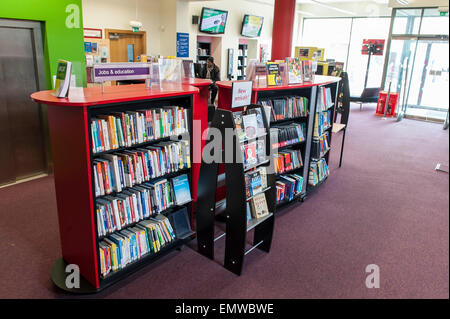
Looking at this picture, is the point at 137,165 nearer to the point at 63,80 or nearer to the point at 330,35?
the point at 63,80

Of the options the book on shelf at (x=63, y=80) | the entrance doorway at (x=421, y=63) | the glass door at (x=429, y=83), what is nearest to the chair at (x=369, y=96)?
the entrance doorway at (x=421, y=63)

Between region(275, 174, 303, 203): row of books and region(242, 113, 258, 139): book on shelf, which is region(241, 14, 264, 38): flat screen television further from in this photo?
region(242, 113, 258, 139): book on shelf

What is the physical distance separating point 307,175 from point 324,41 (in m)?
12.5

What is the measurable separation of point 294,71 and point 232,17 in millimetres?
8405

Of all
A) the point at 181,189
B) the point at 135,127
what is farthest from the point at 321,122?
the point at 135,127

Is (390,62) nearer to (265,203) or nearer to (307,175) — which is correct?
(307,175)

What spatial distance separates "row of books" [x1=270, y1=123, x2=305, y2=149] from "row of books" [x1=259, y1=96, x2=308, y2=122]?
121mm

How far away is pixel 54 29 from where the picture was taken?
4793 mm

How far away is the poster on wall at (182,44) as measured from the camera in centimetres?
938

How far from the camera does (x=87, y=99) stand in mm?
2453

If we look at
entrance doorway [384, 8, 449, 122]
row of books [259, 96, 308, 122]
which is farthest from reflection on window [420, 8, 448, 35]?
row of books [259, 96, 308, 122]

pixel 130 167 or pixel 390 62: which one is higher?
pixel 390 62

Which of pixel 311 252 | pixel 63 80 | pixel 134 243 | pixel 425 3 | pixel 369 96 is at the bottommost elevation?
pixel 311 252

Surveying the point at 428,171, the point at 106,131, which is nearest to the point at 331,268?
the point at 106,131
